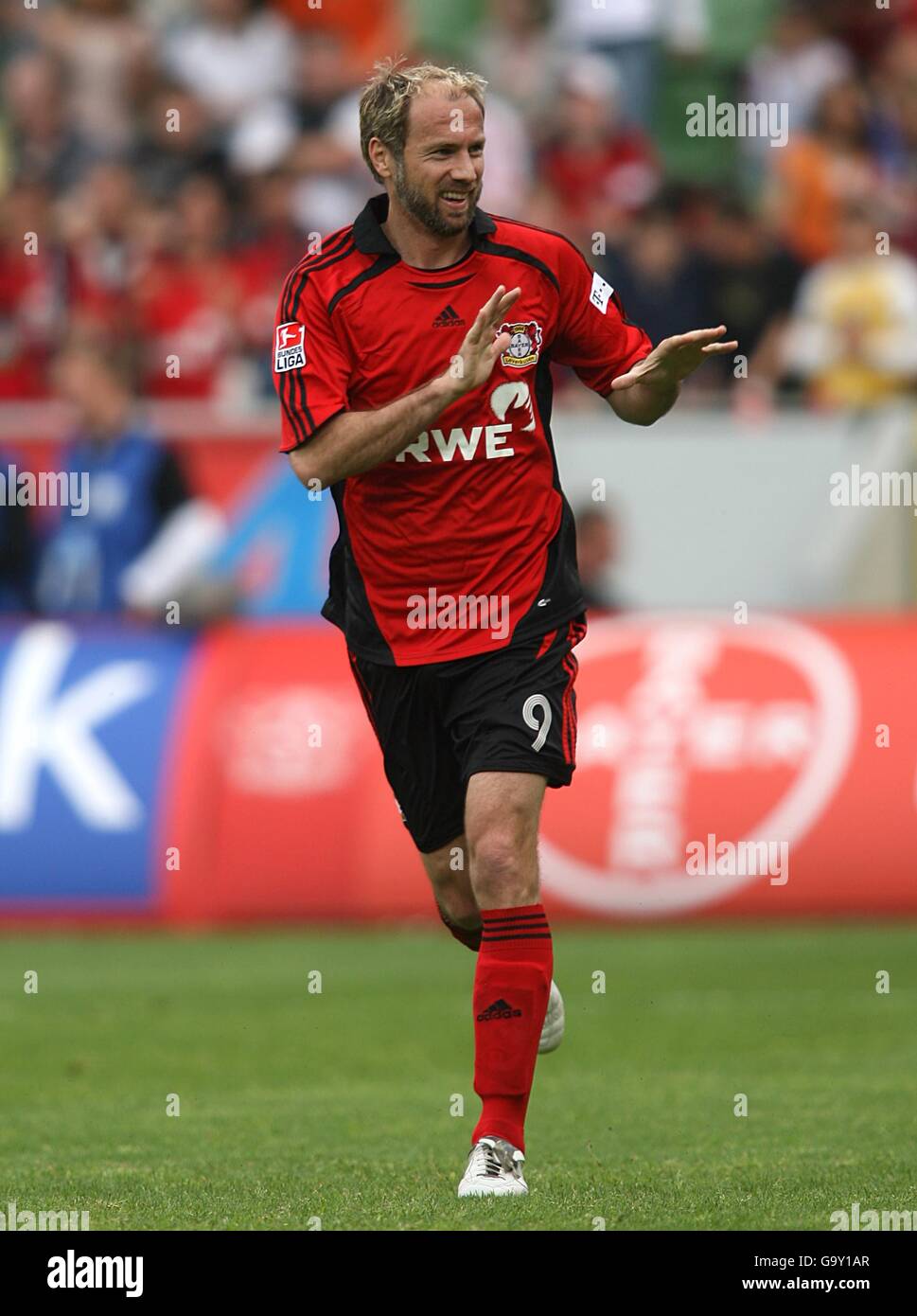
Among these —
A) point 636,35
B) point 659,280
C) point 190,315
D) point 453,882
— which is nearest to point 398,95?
point 453,882

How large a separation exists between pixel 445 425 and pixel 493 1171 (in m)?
1.96

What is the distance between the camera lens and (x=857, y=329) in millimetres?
15188

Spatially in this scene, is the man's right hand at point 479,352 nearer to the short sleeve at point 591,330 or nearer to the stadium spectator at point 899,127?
the short sleeve at point 591,330

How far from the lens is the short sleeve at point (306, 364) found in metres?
6.43

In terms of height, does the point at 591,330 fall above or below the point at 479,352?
above

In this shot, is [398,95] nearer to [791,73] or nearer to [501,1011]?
[501,1011]

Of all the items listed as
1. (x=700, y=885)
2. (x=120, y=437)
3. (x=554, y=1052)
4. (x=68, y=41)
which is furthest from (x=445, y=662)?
(x=68, y=41)


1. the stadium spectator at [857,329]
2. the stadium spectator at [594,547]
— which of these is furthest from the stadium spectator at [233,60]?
the stadium spectator at [594,547]

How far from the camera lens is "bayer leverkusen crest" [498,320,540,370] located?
6.58 m

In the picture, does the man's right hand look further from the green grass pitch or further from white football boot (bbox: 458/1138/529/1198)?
the green grass pitch

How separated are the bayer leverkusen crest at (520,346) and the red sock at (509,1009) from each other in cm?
145

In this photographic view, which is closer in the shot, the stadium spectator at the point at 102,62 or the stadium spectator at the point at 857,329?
the stadium spectator at the point at 857,329

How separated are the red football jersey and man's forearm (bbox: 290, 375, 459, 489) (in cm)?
7

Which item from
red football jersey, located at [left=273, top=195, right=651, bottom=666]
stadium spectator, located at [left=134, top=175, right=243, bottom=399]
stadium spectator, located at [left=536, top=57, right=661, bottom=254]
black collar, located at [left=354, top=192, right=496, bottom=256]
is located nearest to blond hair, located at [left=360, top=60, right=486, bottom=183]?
black collar, located at [left=354, top=192, right=496, bottom=256]
